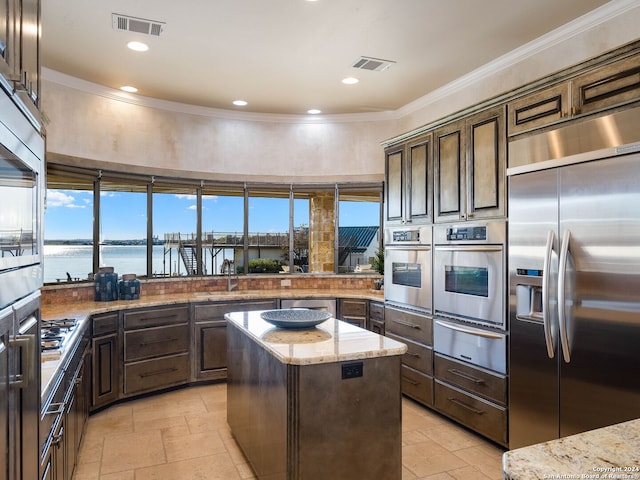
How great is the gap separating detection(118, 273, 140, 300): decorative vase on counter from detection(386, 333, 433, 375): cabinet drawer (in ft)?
8.74

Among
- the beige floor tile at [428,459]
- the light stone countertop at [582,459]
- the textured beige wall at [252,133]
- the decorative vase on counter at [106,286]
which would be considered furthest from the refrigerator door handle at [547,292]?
the decorative vase on counter at [106,286]

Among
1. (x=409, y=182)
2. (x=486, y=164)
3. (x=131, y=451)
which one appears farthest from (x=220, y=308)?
(x=486, y=164)

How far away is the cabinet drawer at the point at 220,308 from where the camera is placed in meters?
4.52

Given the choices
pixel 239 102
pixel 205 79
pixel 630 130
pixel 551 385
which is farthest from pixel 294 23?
pixel 551 385

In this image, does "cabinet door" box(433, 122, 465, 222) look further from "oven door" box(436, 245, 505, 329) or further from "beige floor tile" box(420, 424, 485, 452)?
"beige floor tile" box(420, 424, 485, 452)

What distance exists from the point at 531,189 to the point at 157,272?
152 inches

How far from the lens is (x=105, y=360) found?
382 centimetres

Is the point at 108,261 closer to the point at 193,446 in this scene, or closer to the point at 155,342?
the point at 155,342

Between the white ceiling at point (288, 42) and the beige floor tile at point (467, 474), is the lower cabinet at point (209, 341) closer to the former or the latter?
the white ceiling at point (288, 42)

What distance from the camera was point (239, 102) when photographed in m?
4.89

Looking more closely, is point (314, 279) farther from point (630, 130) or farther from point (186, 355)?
point (630, 130)

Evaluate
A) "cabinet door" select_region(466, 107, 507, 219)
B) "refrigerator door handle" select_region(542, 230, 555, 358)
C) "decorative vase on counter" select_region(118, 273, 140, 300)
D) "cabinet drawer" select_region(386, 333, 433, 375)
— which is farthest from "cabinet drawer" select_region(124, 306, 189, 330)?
"refrigerator door handle" select_region(542, 230, 555, 358)

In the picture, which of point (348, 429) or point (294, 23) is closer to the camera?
point (348, 429)

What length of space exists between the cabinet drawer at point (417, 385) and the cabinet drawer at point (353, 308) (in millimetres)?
833
